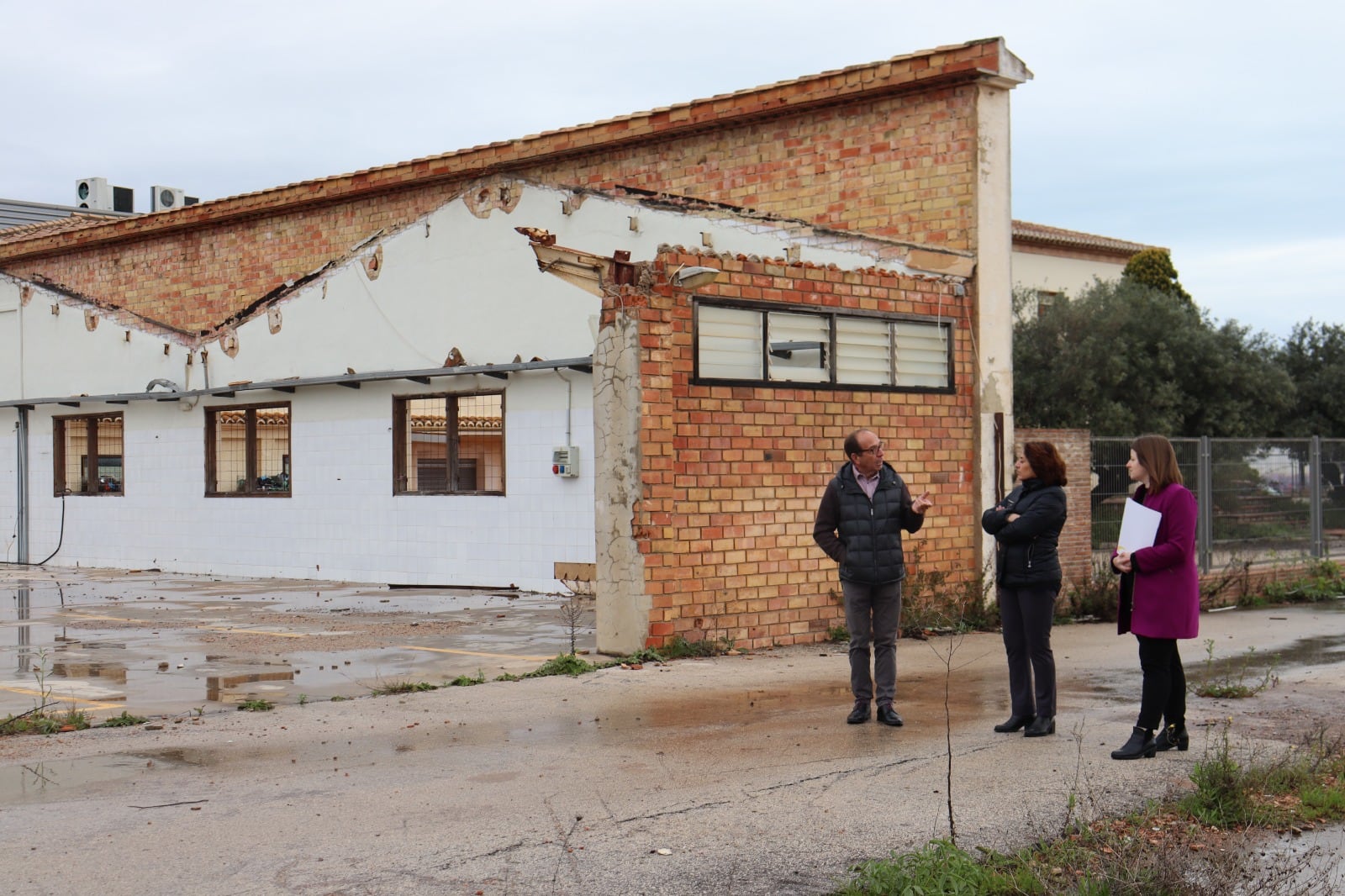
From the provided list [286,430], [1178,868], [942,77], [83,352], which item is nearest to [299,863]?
[1178,868]

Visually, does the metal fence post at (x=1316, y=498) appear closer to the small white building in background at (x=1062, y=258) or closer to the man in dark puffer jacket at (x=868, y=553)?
the man in dark puffer jacket at (x=868, y=553)

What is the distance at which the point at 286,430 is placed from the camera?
19.9 m

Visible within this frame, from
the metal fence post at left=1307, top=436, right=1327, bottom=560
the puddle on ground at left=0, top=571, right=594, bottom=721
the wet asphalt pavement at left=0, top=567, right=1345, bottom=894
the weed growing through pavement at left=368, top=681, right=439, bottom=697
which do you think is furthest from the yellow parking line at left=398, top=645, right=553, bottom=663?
the metal fence post at left=1307, top=436, right=1327, bottom=560

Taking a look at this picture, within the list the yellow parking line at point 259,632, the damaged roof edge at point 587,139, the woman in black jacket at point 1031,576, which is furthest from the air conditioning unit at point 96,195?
the woman in black jacket at point 1031,576

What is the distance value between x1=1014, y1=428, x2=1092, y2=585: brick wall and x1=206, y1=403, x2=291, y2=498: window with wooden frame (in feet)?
35.1

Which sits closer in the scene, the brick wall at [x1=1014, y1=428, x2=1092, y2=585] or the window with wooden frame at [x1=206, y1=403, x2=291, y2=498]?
the brick wall at [x1=1014, y1=428, x2=1092, y2=585]

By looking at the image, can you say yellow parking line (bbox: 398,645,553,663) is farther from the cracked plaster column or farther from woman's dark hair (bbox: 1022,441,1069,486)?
woman's dark hair (bbox: 1022,441,1069,486)

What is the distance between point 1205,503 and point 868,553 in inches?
424

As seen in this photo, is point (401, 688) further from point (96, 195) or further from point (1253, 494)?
point (96, 195)

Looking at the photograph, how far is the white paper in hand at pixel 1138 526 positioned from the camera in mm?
7457

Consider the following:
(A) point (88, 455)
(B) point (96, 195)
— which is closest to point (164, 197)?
(B) point (96, 195)

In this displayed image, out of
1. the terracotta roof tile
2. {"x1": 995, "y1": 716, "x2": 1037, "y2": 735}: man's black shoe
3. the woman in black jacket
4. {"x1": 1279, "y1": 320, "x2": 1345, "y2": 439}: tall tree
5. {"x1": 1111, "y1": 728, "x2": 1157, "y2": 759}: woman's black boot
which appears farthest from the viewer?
the terracotta roof tile

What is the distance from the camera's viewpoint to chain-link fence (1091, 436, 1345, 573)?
16031 mm

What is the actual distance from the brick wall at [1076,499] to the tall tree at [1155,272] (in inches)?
926
